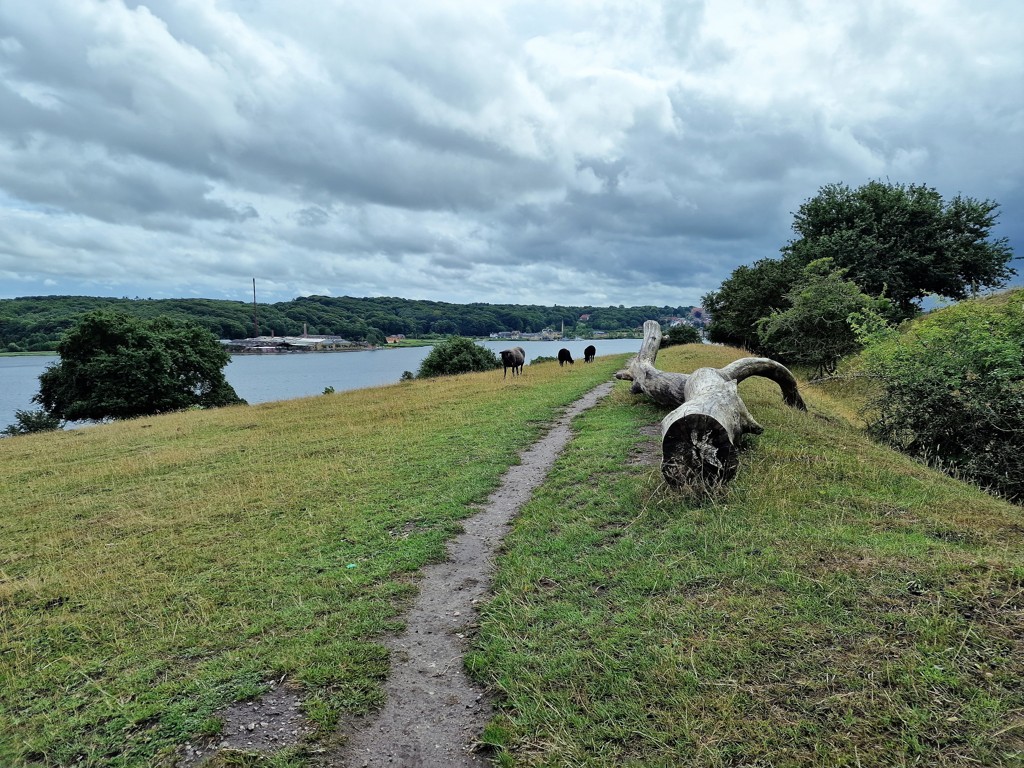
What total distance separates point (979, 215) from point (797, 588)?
41892 millimetres

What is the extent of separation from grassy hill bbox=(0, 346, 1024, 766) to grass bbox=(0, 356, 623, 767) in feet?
0.09

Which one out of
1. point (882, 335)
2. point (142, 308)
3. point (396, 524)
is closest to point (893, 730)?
point (396, 524)

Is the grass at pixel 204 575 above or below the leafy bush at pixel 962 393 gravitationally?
below

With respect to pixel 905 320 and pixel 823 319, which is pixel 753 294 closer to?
pixel 823 319

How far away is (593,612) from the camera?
440cm

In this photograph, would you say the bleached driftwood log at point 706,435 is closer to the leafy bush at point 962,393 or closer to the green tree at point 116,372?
the leafy bush at point 962,393

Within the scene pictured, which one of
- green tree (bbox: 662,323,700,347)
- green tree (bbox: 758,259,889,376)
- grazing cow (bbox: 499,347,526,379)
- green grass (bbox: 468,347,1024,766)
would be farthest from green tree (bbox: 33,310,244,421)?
green tree (bbox: 662,323,700,347)

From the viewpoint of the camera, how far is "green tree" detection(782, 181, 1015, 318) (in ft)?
106

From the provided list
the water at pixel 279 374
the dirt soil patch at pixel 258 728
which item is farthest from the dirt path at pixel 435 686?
the water at pixel 279 374

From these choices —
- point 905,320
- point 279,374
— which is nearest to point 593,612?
point 905,320

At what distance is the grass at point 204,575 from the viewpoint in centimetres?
357

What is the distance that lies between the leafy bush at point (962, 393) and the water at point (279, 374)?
100 feet

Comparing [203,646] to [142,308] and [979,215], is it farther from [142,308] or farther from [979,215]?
[142,308]

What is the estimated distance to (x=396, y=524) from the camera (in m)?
7.09
